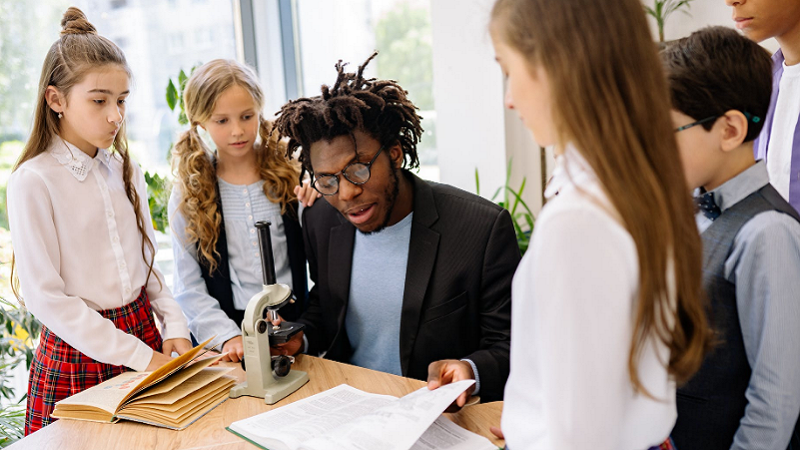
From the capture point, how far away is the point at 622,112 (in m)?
0.75

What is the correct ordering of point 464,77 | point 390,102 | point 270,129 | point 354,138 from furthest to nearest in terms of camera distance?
point 464,77 → point 270,129 → point 390,102 → point 354,138

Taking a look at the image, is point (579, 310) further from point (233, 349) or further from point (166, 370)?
point (233, 349)

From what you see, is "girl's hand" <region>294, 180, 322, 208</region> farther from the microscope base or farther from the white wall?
the white wall

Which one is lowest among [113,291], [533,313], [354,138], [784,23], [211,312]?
[211,312]

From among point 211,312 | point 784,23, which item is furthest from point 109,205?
point 784,23

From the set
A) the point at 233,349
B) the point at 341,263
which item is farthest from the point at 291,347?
the point at 341,263

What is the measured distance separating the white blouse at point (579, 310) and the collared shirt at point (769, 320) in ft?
1.42

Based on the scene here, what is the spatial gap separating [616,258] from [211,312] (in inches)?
63.1

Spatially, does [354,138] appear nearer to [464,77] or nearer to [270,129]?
[270,129]

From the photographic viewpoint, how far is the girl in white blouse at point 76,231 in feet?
5.34

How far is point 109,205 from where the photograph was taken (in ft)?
5.92

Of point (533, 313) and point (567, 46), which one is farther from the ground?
point (567, 46)

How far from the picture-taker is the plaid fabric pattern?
1.72m

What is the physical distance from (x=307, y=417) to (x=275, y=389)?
18 cm
